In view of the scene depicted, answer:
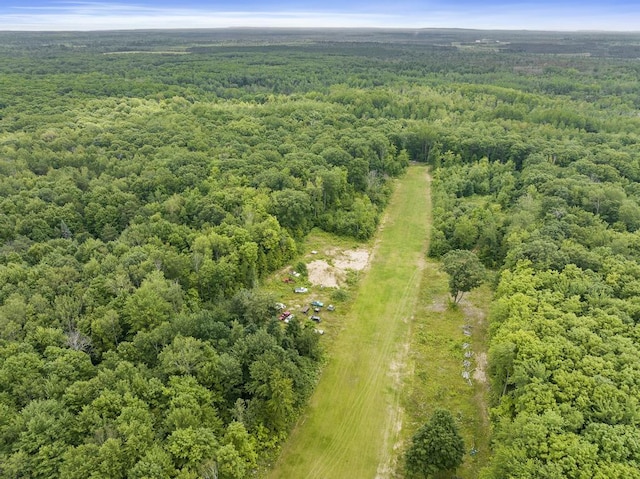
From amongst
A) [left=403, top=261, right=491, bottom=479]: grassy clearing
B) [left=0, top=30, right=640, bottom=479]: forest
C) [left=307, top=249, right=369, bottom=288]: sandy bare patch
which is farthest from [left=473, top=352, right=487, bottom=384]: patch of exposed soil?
[left=307, top=249, right=369, bottom=288]: sandy bare patch

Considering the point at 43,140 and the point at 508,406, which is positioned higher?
the point at 43,140

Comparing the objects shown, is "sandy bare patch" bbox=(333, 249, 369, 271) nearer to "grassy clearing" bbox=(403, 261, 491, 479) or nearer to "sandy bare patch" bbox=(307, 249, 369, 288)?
"sandy bare patch" bbox=(307, 249, 369, 288)

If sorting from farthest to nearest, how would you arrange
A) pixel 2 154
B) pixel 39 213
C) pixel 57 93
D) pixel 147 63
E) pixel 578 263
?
pixel 147 63 → pixel 57 93 → pixel 2 154 → pixel 39 213 → pixel 578 263

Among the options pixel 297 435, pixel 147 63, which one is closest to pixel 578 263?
pixel 297 435

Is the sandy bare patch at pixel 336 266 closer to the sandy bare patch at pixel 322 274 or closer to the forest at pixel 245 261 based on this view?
the sandy bare patch at pixel 322 274

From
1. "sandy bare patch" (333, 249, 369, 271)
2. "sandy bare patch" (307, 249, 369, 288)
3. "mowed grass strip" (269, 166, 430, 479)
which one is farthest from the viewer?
"sandy bare patch" (333, 249, 369, 271)

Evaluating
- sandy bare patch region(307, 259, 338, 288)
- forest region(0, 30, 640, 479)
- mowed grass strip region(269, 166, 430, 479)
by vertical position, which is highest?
forest region(0, 30, 640, 479)

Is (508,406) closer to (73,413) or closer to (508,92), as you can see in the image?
(73,413)
